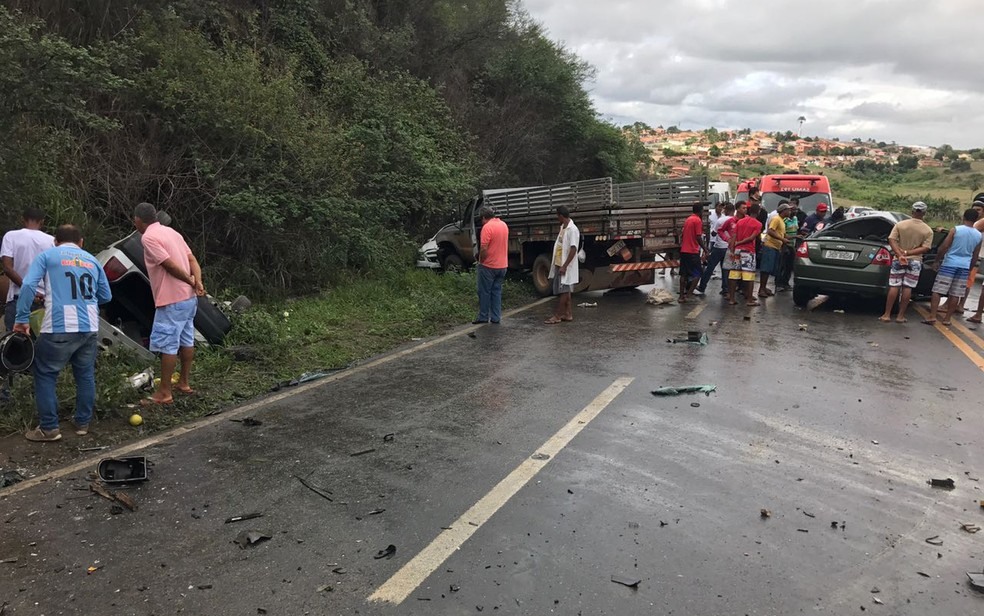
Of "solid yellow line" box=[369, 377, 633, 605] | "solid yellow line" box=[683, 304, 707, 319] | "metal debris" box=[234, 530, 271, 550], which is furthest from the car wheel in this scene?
"metal debris" box=[234, 530, 271, 550]

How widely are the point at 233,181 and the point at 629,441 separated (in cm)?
769

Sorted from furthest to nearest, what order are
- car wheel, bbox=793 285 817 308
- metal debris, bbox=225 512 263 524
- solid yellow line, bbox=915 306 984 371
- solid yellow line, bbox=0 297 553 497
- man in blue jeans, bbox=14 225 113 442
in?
car wheel, bbox=793 285 817 308, solid yellow line, bbox=915 306 984 371, man in blue jeans, bbox=14 225 113 442, solid yellow line, bbox=0 297 553 497, metal debris, bbox=225 512 263 524

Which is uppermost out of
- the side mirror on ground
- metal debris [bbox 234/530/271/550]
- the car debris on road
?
the side mirror on ground

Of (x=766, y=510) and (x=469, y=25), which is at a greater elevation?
(x=469, y=25)

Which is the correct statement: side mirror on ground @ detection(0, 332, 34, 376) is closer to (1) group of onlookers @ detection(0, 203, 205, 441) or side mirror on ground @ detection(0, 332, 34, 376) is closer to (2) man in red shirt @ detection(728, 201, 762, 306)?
(1) group of onlookers @ detection(0, 203, 205, 441)

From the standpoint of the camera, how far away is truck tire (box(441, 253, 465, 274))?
1480 centimetres

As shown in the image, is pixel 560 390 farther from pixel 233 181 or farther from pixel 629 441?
pixel 233 181

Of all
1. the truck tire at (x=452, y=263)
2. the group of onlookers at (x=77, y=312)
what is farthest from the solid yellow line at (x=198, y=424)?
the truck tire at (x=452, y=263)

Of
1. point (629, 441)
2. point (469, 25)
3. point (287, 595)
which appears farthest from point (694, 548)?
point (469, 25)

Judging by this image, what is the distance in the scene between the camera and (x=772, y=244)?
13008 millimetres

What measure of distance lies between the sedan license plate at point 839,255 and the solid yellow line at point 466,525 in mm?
7252

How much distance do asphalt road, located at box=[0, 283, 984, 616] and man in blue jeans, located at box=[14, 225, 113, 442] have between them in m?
0.87

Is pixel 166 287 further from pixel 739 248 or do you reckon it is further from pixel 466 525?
pixel 739 248

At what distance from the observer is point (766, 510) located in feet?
13.1
